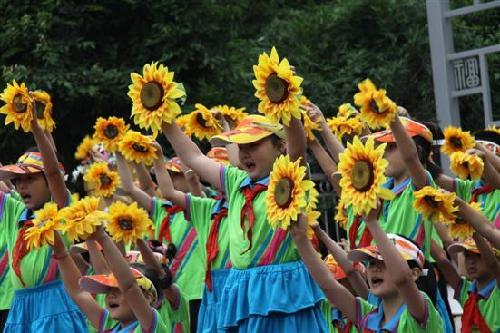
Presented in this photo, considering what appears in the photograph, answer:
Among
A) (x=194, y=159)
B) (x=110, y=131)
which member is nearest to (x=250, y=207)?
(x=194, y=159)

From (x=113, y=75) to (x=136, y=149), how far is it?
13.9 ft

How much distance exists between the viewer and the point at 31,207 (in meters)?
8.63

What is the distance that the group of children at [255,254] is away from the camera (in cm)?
669

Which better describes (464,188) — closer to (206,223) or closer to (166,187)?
→ (206,223)

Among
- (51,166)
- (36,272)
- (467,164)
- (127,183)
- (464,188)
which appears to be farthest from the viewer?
(127,183)

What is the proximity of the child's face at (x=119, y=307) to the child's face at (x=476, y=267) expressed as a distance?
1.92 meters

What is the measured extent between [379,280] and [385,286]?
6 cm

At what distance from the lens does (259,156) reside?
7062 mm

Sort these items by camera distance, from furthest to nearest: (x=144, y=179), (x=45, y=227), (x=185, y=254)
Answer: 1. (x=144, y=179)
2. (x=185, y=254)
3. (x=45, y=227)

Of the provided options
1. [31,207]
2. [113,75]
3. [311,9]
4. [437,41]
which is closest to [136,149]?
[31,207]

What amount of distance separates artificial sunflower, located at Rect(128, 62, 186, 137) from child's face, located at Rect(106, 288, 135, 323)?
940mm

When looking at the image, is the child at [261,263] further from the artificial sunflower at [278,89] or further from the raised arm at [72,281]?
the raised arm at [72,281]

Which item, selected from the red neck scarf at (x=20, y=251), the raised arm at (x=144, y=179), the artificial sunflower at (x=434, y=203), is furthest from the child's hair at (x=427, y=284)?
the raised arm at (x=144, y=179)

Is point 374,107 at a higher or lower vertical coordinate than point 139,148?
higher
